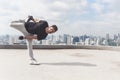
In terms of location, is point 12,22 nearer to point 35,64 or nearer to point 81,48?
point 35,64

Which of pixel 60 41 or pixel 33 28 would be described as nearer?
pixel 33 28

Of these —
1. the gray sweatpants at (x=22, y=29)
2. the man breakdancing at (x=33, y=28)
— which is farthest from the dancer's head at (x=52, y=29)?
the gray sweatpants at (x=22, y=29)

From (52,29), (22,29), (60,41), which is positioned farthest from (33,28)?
(60,41)

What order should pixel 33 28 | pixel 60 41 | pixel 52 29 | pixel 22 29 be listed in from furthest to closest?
pixel 60 41 → pixel 22 29 → pixel 33 28 → pixel 52 29

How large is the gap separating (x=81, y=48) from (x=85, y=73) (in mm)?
10718

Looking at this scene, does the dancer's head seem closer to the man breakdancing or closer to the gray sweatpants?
the man breakdancing

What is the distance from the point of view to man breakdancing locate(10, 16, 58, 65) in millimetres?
11020

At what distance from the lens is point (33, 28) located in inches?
441

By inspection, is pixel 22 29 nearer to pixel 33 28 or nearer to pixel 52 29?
pixel 33 28

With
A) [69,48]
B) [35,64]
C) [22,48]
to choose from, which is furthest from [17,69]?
[69,48]

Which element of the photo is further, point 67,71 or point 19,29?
point 19,29

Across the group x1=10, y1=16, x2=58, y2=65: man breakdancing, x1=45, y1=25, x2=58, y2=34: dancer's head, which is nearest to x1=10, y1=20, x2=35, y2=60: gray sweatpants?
x1=10, y1=16, x2=58, y2=65: man breakdancing

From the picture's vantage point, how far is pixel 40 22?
1121 centimetres

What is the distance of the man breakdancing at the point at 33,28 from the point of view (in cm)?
1102
